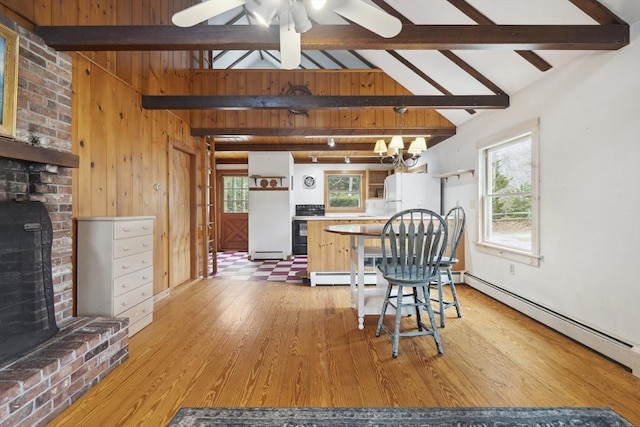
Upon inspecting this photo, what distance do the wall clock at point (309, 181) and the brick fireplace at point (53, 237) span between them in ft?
19.9

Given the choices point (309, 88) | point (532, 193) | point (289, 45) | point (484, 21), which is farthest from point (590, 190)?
point (309, 88)

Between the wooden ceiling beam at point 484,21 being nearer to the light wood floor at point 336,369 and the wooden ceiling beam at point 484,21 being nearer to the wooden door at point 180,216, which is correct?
the light wood floor at point 336,369

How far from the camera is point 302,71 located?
441cm

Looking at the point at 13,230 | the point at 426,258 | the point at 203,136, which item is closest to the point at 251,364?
the point at 426,258

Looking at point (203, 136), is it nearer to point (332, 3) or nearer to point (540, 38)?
point (332, 3)

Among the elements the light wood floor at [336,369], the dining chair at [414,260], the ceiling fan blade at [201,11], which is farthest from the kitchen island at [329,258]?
the ceiling fan blade at [201,11]

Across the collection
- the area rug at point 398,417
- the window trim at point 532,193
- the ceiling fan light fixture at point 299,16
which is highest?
the ceiling fan light fixture at point 299,16

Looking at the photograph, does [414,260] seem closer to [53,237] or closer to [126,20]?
[53,237]

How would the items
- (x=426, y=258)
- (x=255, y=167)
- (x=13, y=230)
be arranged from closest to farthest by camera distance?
(x=13, y=230)
(x=426, y=258)
(x=255, y=167)

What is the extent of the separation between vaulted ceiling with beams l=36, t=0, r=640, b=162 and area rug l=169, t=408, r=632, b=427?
210 centimetres

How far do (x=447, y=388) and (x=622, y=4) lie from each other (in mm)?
2677

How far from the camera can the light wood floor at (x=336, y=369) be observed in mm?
1718

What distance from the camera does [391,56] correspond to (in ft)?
12.8

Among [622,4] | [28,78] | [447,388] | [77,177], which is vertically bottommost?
[447,388]
